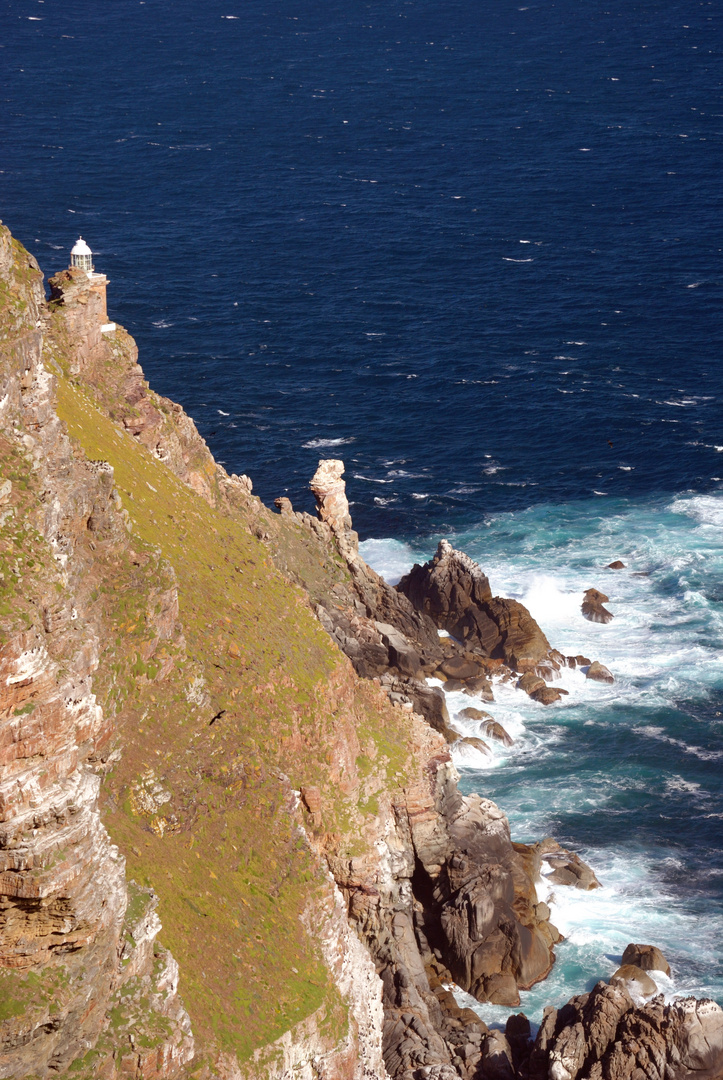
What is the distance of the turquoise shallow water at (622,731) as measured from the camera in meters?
73.6

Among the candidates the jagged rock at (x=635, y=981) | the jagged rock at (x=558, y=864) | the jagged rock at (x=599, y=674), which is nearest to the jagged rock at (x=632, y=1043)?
the jagged rock at (x=635, y=981)

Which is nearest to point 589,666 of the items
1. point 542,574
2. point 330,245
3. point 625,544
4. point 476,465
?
point 542,574

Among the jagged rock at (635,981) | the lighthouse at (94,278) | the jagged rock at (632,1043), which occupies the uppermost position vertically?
the lighthouse at (94,278)

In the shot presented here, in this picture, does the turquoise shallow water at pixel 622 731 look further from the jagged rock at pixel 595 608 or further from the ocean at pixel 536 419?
the jagged rock at pixel 595 608

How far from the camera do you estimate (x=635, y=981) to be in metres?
67.6

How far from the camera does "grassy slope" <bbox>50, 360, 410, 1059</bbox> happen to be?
4641cm

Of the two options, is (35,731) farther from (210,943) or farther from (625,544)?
(625,544)

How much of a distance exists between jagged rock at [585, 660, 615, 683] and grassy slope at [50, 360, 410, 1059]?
38.4 m

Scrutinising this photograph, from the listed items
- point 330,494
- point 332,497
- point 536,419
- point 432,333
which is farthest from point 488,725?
point 432,333

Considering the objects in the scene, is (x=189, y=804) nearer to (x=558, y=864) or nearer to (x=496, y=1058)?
(x=496, y=1058)

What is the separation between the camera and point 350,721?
60500 millimetres

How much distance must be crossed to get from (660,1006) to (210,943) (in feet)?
79.2

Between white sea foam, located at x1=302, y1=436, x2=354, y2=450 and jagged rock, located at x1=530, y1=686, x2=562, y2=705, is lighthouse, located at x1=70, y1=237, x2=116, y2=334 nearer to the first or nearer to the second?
jagged rock, located at x1=530, y1=686, x2=562, y2=705

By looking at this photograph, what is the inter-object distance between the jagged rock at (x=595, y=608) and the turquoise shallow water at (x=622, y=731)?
3.02 feet
